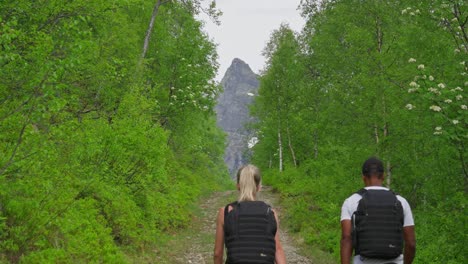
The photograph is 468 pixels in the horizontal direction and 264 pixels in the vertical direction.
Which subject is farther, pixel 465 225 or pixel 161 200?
pixel 161 200

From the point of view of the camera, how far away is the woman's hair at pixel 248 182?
4.49 meters

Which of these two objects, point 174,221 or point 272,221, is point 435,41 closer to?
point 272,221

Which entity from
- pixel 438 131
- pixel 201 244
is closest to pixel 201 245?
pixel 201 244

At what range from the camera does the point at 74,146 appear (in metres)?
9.30

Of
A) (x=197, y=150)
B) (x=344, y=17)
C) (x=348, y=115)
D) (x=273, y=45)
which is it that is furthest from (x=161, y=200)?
(x=273, y=45)

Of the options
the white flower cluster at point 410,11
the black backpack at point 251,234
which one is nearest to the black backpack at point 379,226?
the black backpack at point 251,234

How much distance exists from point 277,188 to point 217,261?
26.9 m

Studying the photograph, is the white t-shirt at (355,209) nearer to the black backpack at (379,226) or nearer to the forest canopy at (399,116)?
the black backpack at (379,226)

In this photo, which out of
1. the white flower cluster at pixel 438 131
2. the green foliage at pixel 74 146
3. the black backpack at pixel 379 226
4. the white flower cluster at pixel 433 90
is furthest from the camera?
the white flower cluster at pixel 433 90

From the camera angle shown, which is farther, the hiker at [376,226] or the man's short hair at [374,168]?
the man's short hair at [374,168]

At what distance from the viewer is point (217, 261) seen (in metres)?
4.59

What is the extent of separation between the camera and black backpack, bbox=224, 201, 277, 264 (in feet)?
14.3

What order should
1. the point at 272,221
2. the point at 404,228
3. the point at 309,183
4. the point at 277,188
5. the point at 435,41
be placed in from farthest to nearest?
the point at 277,188, the point at 309,183, the point at 435,41, the point at 404,228, the point at 272,221

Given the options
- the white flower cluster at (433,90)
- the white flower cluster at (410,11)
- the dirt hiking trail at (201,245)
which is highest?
the white flower cluster at (410,11)
